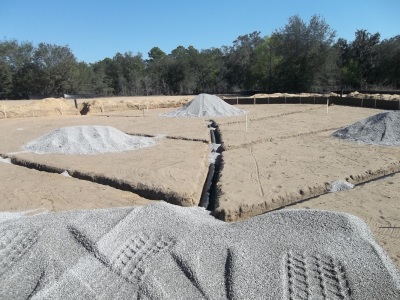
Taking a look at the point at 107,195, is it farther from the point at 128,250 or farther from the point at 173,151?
the point at 173,151

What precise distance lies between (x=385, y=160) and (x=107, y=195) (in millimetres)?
6447

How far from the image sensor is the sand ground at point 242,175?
5508 mm

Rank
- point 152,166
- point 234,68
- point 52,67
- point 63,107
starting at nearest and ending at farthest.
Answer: point 152,166 < point 63,107 < point 52,67 < point 234,68

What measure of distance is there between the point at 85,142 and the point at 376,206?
8134 millimetres

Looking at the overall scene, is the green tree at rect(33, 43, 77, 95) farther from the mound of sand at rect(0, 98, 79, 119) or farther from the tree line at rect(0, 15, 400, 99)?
the mound of sand at rect(0, 98, 79, 119)

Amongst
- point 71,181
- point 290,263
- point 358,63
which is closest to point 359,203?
point 290,263

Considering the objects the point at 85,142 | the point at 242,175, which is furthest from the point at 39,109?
the point at 242,175

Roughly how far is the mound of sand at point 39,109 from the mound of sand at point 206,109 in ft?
31.7

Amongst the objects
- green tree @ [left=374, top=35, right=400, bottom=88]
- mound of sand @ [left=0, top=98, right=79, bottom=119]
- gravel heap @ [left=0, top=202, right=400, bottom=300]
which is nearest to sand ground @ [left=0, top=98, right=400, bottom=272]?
gravel heap @ [left=0, top=202, right=400, bottom=300]

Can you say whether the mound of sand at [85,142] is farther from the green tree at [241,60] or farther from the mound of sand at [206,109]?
the green tree at [241,60]

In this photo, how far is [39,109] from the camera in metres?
23.5

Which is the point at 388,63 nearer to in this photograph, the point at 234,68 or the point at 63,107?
the point at 234,68

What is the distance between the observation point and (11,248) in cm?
421

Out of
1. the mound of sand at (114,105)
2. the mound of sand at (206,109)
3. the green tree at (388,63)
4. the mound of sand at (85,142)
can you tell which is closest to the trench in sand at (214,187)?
the mound of sand at (85,142)
